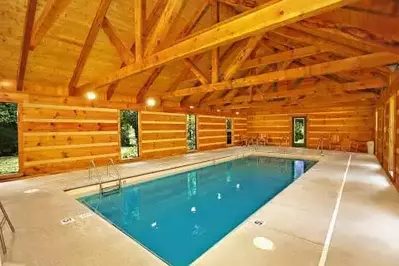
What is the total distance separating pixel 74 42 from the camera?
→ 4.86m

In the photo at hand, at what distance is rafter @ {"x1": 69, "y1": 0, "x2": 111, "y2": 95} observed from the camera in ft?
13.9

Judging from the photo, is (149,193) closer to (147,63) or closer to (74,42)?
(147,63)

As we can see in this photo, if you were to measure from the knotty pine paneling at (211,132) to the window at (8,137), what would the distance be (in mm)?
7149

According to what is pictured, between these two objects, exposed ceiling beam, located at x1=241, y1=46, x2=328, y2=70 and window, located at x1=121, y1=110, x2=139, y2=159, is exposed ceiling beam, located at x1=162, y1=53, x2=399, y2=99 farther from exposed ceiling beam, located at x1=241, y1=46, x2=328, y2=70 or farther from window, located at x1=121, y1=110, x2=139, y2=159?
window, located at x1=121, y1=110, x2=139, y2=159

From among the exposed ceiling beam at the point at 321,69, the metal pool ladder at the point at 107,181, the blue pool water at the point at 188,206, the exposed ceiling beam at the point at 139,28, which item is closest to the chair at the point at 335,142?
the blue pool water at the point at 188,206

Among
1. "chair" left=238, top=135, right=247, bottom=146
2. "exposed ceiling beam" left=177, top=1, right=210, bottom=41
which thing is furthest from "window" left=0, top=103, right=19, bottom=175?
"chair" left=238, top=135, right=247, bottom=146

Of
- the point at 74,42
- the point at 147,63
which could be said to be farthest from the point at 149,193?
the point at 74,42

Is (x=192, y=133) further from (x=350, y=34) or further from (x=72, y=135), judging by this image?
(x=350, y=34)

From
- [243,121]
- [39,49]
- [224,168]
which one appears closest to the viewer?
[39,49]

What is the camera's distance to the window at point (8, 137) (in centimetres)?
782

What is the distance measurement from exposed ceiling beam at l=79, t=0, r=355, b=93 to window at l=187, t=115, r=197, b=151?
700 centimetres

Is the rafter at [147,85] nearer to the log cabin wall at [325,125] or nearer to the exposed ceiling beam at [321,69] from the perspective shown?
the exposed ceiling beam at [321,69]

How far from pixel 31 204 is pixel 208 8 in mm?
5682

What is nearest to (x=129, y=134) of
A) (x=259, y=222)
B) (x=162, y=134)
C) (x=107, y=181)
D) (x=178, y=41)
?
(x=162, y=134)
